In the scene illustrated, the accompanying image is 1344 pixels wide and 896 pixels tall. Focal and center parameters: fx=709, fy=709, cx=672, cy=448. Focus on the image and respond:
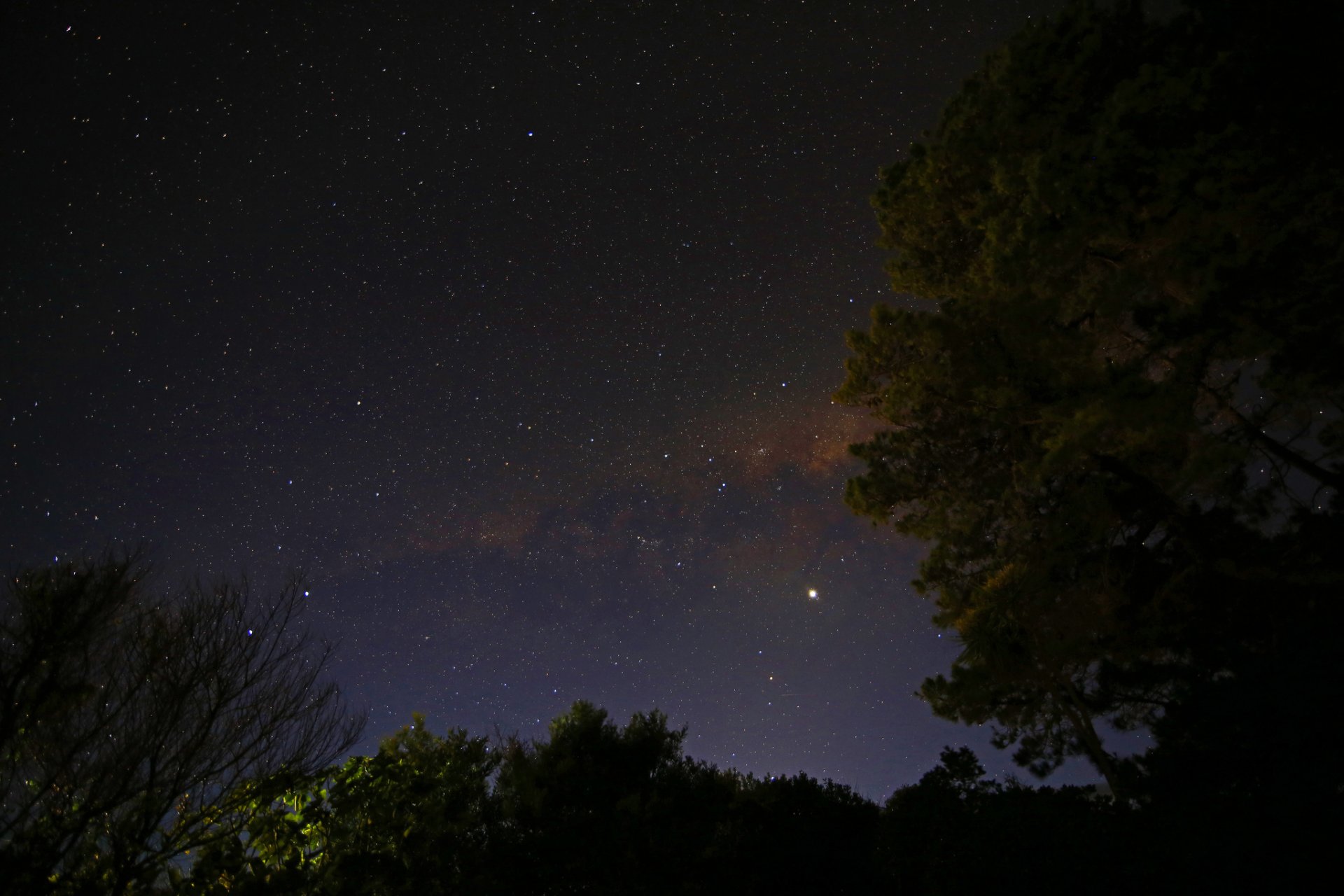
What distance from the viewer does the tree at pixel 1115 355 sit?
686 cm

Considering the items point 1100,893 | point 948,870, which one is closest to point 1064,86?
point 1100,893

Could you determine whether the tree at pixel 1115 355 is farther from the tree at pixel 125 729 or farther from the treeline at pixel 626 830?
the tree at pixel 125 729

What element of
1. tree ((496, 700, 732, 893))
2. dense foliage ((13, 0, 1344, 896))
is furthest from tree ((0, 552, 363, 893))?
tree ((496, 700, 732, 893))

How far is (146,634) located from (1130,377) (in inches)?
378

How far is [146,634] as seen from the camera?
6.33 metres

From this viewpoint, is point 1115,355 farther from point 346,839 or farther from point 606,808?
point 606,808

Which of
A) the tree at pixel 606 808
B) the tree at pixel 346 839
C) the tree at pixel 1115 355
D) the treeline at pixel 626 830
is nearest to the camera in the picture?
the tree at pixel 346 839

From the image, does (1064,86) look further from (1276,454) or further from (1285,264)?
(1276,454)

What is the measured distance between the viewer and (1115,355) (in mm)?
7895

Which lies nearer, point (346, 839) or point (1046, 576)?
point (346, 839)

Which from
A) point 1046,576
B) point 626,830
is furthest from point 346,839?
point 1046,576

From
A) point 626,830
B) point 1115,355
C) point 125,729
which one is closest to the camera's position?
point 125,729

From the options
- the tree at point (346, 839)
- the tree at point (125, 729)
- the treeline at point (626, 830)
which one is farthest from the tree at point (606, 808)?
the tree at point (125, 729)

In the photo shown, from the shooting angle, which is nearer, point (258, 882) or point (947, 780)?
point (258, 882)
